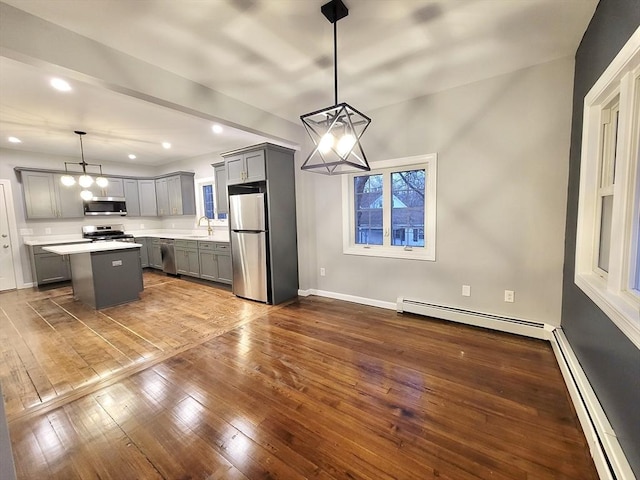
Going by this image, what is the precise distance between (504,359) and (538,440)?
2.99ft

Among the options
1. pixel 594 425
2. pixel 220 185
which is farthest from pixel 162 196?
pixel 594 425

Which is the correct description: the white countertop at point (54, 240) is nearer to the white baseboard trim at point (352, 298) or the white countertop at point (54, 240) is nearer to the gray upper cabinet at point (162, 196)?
the gray upper cabinet at point (162, 196)

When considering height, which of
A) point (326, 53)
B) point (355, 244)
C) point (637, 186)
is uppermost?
point (326, 53)

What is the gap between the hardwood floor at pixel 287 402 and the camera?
145 centimetres

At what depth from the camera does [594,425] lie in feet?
4.92

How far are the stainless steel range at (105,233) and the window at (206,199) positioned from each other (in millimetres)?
1774

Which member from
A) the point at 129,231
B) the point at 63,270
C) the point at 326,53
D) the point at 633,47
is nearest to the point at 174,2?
the point at 326,53

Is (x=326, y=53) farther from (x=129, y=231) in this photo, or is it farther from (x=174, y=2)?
(x=129, y=231)

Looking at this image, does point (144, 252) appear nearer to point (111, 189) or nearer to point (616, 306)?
point (111, 189)

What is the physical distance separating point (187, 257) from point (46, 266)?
255cm

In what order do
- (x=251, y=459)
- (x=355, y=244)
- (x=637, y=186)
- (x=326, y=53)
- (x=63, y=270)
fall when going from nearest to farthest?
(x=637, y=186)
(x=251, y=459)
(x=326, y=53)
(x=355, y=244)
(x=63, y=270)

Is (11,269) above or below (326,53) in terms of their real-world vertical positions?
below

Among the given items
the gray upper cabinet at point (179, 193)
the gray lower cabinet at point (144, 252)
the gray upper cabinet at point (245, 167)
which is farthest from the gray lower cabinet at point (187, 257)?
the gray upper cabinet at point (245, 167)

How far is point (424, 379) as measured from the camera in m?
Result: 2.14
